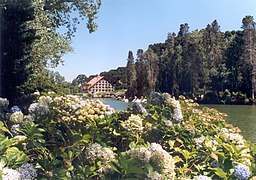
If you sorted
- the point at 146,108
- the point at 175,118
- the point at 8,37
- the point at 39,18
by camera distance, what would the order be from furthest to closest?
1. the point at 39,18
2. the point at 8,37
3. the point at 146,108
4. the point at 175,118

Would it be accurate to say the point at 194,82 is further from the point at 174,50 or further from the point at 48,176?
the point at 48,176

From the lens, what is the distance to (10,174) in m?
0.91

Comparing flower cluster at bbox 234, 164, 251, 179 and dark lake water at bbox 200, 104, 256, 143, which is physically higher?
flower cluster at bbox 234, 164, 251, 179

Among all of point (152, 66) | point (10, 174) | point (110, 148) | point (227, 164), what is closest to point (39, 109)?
point (110, 148)

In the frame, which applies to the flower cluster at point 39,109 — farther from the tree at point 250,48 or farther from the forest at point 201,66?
the tree at point 250,48

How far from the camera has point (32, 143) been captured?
117 cm

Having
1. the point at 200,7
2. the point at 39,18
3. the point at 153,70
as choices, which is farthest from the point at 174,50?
the point at 200,7

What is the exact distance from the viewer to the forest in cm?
3177

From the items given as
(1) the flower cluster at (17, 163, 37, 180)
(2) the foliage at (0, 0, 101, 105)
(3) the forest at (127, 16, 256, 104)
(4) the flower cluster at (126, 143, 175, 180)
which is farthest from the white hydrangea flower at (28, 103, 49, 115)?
(3) the forest at (127, 16, 256, 104)

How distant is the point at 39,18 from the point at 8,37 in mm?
836

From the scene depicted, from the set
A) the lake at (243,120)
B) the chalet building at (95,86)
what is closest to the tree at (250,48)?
the chalet building at (95,86)

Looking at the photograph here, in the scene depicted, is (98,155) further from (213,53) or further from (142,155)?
(213,53)

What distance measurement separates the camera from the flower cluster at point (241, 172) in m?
1.04

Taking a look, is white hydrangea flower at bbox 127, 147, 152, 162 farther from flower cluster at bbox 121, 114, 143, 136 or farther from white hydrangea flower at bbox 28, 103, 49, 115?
white hydrangea flower at bbox 28, 103, 49, 115
